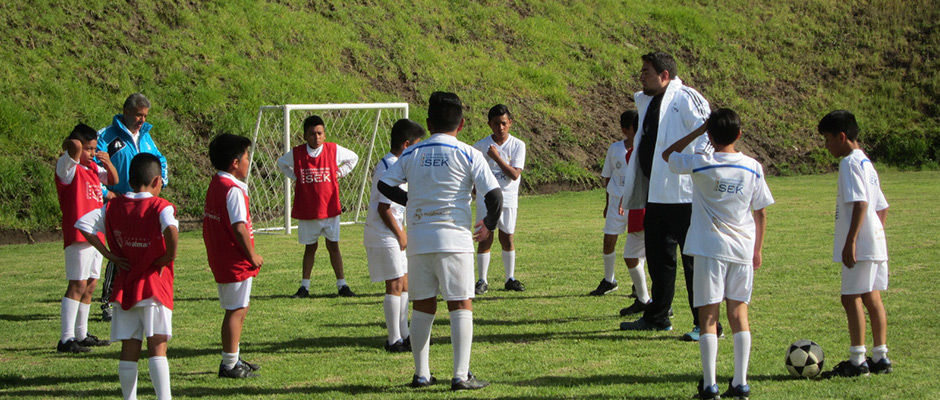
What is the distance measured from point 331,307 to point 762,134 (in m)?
24.2

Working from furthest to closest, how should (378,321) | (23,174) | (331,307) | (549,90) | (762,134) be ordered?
(762,134), (549,90), (23,174), (331,307), (378,321)

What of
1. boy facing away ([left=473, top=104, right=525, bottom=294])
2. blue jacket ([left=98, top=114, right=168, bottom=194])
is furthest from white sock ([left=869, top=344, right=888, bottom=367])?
blue jacket ([left=98, top=114, right=168, bottom=194])

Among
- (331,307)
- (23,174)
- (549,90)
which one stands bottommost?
(331,307)

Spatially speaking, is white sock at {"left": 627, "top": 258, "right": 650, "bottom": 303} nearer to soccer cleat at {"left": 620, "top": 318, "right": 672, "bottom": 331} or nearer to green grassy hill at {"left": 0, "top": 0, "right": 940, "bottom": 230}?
soccer cleat at {"left": 620, "top": 318, "right": 672, "bottom": 331}

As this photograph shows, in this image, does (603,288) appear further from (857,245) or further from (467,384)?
(467,384)

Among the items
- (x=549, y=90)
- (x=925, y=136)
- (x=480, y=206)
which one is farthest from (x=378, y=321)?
(x=925, y=136)

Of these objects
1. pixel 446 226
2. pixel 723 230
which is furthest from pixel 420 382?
pixel 723 230

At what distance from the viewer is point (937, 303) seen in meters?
8.10

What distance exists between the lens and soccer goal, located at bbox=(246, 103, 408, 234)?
667 inches

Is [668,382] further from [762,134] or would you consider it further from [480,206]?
[762,134]

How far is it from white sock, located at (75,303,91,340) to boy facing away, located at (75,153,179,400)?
2.10 metres

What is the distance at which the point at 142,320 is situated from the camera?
5.19m

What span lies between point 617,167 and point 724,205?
152 inches

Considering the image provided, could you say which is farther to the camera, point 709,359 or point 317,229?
point 317,229
